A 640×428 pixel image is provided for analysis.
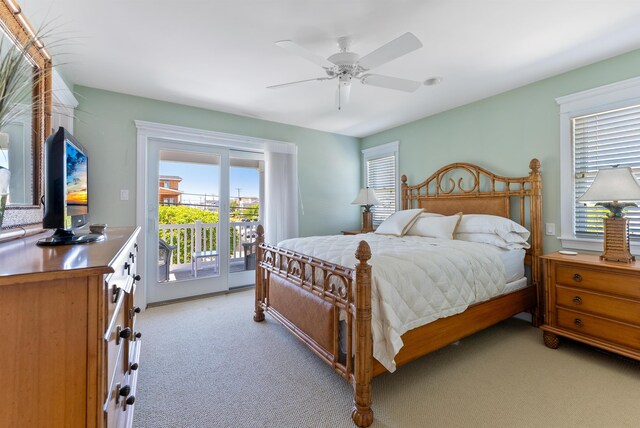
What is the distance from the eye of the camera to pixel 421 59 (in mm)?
2545

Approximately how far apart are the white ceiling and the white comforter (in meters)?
1.67

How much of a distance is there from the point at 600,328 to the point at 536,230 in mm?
1043

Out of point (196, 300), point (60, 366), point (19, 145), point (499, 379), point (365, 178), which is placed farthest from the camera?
point (365, 178)

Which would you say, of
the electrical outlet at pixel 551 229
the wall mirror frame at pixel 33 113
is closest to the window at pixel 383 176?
the electrical outlet at pixel 551 229

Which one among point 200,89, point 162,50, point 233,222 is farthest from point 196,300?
point 162,50

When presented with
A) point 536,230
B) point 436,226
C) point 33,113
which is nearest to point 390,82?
point 436,226

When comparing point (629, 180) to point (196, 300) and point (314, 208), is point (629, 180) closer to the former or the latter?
point (314, 208)

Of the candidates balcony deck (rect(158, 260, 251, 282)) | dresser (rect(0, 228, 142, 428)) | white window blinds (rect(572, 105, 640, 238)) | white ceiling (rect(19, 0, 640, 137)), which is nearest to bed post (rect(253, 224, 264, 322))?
balcony deck (rect(158, 260, 251, 282))

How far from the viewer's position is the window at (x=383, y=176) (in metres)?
4.72

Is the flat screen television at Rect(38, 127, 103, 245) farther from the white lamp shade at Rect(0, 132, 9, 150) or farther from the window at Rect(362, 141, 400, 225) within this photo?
the window at Rect(362, 141, 400, 225)

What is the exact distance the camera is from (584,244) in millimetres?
2689

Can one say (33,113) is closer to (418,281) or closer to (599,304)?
(418,281)

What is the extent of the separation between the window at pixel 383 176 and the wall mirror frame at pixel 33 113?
4.10 meters

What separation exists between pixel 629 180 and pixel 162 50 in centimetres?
380
